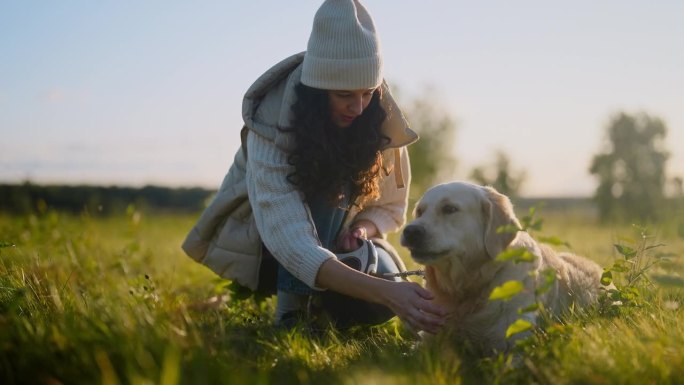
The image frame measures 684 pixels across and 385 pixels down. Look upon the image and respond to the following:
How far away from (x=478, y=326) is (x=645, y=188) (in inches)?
1466

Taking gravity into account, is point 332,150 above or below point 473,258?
above

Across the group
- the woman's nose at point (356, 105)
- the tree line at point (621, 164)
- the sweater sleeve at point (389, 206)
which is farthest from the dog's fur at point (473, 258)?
the tree line at point (621, 164)

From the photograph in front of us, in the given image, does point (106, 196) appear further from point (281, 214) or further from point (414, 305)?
point (414, 305)

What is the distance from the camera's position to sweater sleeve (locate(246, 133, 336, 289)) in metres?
3.54

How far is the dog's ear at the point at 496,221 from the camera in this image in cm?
374

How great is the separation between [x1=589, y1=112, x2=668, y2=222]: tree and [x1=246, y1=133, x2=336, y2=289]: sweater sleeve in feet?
118

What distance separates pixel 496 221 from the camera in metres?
3.83

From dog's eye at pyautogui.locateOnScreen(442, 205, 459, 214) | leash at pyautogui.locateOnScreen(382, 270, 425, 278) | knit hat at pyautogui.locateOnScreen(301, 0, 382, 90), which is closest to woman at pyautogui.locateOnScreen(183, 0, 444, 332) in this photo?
knit hat at pyautogui.locateOnScreen(301, 0, 382, 90)

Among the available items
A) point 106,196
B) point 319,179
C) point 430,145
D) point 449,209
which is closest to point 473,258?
point 449,209

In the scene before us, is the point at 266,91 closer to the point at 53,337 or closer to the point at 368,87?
the point at 368,87

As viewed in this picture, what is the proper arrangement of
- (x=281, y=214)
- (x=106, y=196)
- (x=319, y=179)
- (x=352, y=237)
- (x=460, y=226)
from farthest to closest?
(x=106, y=196) → (x=352, y=237) → (x=319, y=179) → (x=460, y=226) → (x=281, y=214)

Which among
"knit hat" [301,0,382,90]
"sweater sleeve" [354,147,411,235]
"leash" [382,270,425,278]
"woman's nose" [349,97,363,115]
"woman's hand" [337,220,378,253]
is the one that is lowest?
"leash" [382,270,425,278]

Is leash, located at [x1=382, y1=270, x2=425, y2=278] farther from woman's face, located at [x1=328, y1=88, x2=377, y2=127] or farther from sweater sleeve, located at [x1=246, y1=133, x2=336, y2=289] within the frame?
woman's face, located at [x1=328, y1=88, x2=377, y2=127]

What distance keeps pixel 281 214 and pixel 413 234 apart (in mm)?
747
